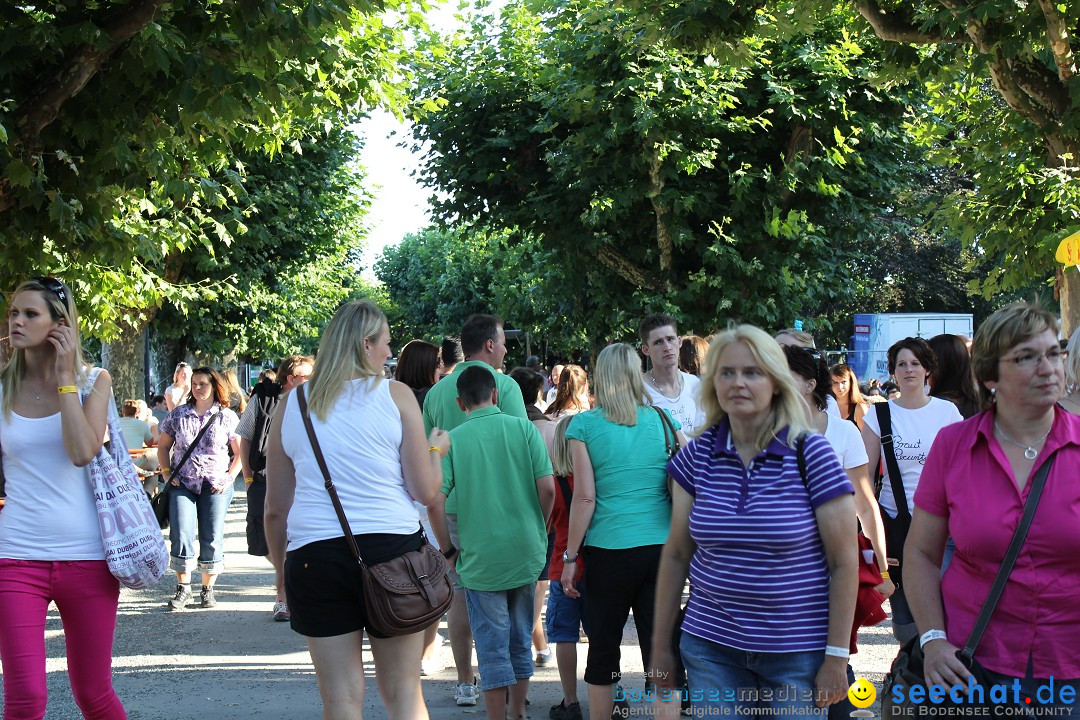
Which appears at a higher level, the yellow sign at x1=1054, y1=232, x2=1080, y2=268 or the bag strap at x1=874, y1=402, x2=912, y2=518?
the yellow sign at x1=1054, y1=232, x2=1080, y2=268

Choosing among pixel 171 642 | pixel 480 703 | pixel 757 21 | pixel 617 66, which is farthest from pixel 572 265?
pixel 480 703

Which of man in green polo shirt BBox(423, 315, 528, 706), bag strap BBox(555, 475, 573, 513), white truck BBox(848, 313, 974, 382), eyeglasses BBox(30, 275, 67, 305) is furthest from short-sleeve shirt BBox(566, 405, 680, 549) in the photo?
white truck BBox(848, 313, 974, 382)

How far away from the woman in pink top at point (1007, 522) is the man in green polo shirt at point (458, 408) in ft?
9.93

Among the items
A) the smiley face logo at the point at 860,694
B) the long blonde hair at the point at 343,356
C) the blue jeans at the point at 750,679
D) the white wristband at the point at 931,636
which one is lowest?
the smiley face logo at the point at 860,694

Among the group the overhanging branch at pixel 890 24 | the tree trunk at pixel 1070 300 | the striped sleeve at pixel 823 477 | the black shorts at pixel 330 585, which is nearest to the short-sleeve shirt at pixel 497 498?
the black shorts at pixel 330 585

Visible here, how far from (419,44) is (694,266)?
19.7ft

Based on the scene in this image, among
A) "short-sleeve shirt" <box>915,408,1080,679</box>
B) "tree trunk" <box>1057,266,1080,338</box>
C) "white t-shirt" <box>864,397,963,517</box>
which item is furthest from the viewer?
"tree trunk" <box>1057,266,1080,338</box>

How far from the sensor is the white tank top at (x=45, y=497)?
158 inches

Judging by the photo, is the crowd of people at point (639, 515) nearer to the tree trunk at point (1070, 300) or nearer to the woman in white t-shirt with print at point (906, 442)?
the woman in white t-shirt with print at point (906, 442)

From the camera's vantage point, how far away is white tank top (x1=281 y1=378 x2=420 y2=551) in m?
3.95

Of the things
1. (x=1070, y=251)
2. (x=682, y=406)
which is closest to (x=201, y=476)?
(x=682, y=406)

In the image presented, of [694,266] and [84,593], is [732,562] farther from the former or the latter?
[694,266]

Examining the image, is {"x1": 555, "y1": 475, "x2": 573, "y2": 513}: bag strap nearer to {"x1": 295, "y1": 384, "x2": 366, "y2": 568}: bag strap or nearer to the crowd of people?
the crowd of people

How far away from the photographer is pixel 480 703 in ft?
20.8
